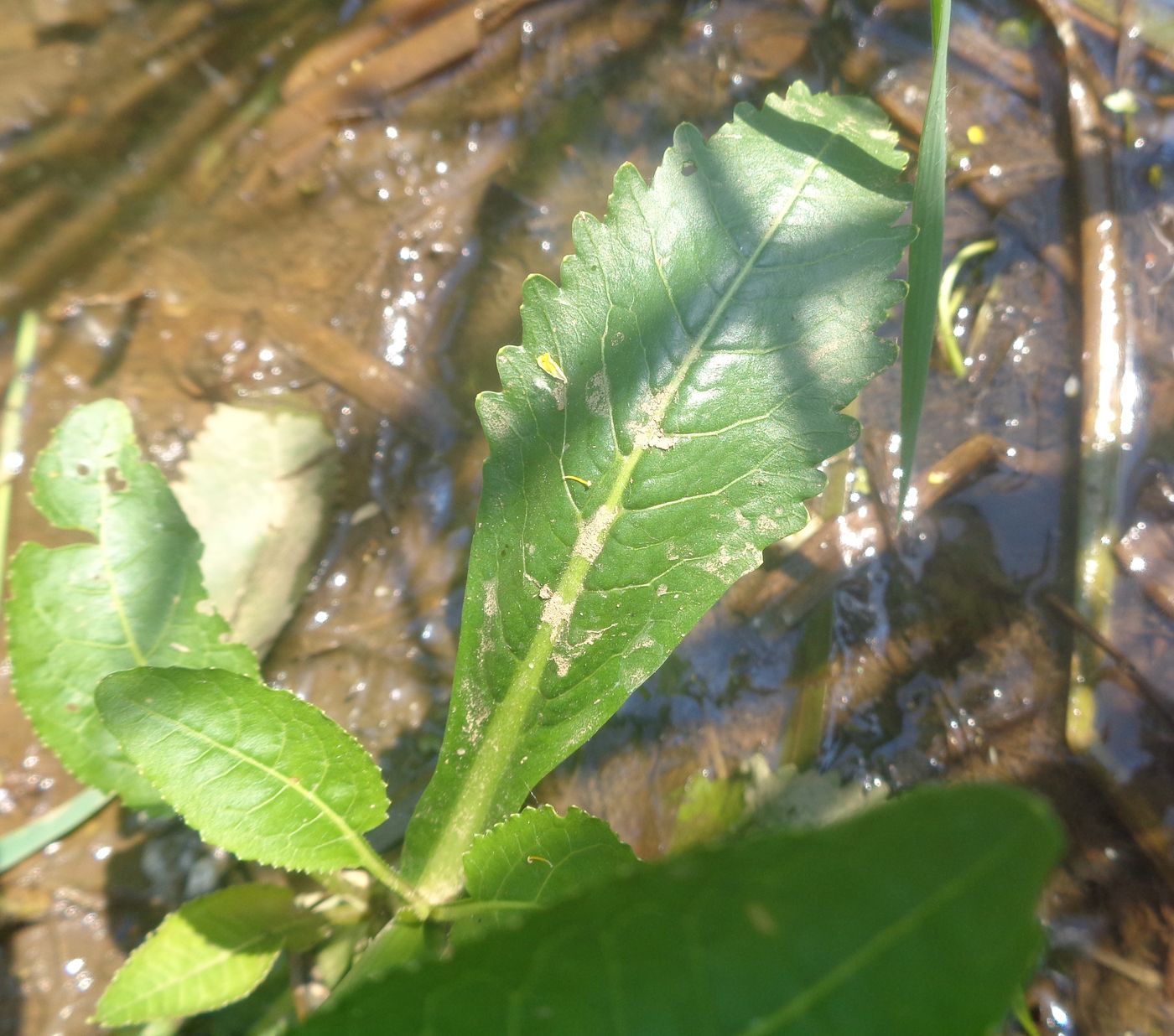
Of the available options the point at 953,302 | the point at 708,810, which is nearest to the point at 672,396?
the point at 708,810

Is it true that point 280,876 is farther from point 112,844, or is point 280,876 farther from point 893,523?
point 893,523

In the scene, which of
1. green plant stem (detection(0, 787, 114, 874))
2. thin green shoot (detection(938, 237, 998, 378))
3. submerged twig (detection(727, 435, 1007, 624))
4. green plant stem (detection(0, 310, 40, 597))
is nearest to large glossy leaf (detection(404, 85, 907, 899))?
submerged twig (detection(727, 435, 1007, 624))

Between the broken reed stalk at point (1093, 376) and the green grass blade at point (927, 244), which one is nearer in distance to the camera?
the green grass blade at point (927, 244)

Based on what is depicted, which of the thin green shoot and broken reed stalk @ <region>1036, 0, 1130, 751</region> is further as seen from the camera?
the thin green shoot

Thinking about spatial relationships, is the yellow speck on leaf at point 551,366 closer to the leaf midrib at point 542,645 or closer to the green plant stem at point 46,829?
the leaf midrib at point 542,645

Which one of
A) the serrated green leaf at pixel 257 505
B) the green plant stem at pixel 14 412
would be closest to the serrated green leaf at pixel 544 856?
the serrated green leaf at pixel 257 505

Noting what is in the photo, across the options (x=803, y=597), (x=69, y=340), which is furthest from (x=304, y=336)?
(x=803, y=597)

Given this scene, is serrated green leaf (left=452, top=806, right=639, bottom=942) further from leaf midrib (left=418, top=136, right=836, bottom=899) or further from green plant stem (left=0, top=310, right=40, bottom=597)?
green plant stem (left=0, top=310, right=40, bottom=597)

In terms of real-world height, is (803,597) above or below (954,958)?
below
